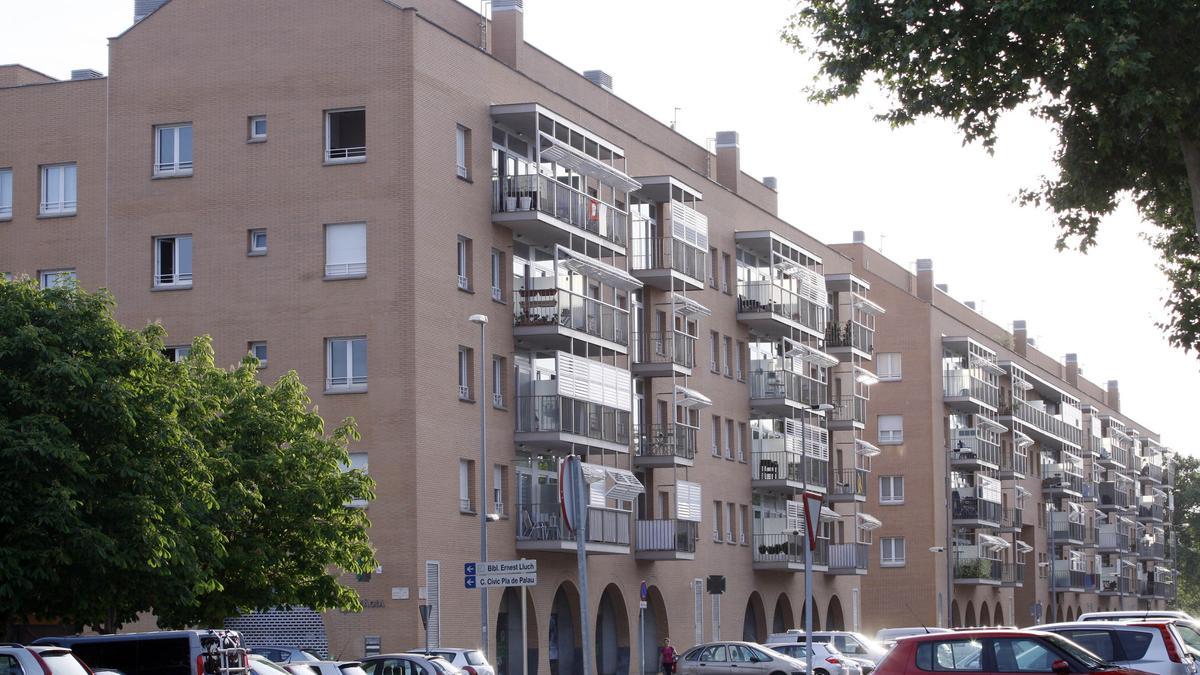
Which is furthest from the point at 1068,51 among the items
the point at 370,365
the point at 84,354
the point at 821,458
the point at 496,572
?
the point at 821,458

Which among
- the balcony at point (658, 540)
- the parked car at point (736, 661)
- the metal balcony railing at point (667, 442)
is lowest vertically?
the parked car at point (736, 661)

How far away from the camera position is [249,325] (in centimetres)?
4528

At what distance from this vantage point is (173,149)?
153 ft

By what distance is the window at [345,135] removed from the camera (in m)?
45.2

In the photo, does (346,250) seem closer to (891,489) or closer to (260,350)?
(260,350)

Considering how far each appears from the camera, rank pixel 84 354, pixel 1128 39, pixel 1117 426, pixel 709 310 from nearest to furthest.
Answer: pixel 1128 39, pixel 84 354, pixel 709 310, pixel 1117 426

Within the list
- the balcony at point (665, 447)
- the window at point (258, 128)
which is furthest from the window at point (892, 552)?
the window at point (258, 128)

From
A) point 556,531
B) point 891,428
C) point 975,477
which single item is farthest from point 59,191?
point 975,477

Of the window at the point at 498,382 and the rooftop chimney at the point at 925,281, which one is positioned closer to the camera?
the window at the point at 498,382

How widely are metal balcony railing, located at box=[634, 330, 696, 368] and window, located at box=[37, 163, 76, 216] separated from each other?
55.8 ft

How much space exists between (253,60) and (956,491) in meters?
50.8

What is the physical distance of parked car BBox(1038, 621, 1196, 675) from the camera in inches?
921

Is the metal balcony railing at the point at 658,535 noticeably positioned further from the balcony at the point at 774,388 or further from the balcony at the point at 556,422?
the balcony at the point at 774,388

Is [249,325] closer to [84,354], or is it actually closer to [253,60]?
[253,60]
